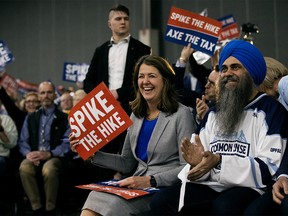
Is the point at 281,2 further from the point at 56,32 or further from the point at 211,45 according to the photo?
the point at 56,32

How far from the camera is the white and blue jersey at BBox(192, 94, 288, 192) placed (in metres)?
3.51

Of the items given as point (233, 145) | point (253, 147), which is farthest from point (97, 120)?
point (253, 147)

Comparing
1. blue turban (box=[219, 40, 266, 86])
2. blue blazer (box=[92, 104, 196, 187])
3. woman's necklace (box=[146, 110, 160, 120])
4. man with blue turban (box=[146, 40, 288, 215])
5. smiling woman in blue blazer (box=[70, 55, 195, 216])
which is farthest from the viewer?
woman's necklace (box=[146, 110, 160, 120])

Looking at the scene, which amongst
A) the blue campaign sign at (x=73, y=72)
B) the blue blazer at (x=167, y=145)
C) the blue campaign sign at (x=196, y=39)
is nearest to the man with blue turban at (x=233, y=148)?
the blue blazer at (x=167, y=145)

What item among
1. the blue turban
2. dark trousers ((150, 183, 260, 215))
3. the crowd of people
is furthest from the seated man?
the blue turban

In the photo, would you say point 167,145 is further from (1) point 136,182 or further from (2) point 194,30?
(2) point 194,30

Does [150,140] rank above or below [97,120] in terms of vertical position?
below

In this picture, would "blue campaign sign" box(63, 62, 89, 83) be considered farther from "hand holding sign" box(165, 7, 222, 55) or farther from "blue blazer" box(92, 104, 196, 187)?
"blue blazer" box(92, 104, 196, 187)

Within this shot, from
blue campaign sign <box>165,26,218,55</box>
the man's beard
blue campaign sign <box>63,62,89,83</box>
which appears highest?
blue campaign sign <box>165,26,218,55</box>

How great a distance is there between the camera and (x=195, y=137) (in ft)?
11.9

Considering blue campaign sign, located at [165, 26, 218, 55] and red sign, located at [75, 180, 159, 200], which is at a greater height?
blue campaign sign, located at [165, 26, 218, 55]

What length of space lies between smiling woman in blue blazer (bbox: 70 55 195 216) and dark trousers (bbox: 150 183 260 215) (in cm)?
A: 42

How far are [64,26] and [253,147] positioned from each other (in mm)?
11772

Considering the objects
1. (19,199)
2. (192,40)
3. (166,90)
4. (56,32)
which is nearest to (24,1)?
(56,32)
